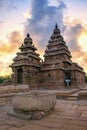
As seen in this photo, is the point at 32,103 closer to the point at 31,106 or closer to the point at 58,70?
the point at 31,106

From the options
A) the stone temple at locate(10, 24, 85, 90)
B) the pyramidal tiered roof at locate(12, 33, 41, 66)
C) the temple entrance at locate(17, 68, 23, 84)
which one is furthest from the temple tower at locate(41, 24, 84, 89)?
the temple entrance at locate(17, 68, 23, 84)

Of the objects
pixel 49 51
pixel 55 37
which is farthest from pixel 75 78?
Answer: pixel 55 37

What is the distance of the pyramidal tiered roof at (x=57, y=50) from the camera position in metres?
24.2

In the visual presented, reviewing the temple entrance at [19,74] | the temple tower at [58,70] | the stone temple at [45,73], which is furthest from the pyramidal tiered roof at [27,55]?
the temple tower at [58,70]

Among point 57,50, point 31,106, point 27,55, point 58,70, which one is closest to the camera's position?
point 31,106

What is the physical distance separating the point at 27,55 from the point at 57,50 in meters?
5.44

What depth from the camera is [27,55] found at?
22.9 m

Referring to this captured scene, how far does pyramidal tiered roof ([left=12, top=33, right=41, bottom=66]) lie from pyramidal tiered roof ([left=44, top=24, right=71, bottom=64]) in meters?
2.26

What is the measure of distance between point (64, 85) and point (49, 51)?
7446mm

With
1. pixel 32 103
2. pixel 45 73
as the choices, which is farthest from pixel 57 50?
pixel 32 103

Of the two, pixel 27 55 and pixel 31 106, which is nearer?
pixel 31 106

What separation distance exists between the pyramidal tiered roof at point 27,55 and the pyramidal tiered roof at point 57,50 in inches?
88.9

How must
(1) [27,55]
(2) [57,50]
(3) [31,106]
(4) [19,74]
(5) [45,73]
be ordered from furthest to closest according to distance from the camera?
(2) [57,50] → (1) [27,55] → (5) [45,73] → (4) [19,74] → (3) [31,106]

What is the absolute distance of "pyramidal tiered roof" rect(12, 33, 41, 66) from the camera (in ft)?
67.4
